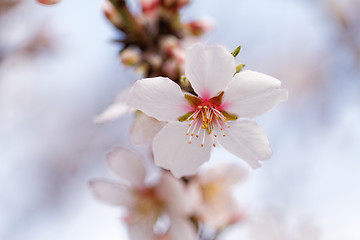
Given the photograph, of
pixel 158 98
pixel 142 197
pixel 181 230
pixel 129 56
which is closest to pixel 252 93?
pixel 158 98

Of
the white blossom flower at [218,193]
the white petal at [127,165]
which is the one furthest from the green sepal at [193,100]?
the white blossom flower at [218,193]

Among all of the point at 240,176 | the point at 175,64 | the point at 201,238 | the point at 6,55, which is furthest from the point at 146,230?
the point at 6,55

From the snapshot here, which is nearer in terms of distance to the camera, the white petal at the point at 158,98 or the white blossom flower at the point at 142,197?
the white petal at the point at 158,98

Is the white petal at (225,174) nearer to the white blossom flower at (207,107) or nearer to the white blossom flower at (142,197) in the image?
the white blossom flower at (142,197)

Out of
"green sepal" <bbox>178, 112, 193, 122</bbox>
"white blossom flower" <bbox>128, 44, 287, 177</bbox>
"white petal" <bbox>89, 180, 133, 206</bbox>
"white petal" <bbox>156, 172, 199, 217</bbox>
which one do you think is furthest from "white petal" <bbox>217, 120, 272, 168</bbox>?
"white petal" <bbox>89, 180, 133, 206</bbox>

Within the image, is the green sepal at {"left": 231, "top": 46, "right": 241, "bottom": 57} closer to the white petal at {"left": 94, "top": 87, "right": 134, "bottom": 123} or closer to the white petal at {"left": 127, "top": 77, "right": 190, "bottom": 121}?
the white petal at {"left": 127, "top": 77, "right": 190, "bottom": 121}

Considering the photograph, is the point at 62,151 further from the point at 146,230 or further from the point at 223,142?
the point at 223,142
